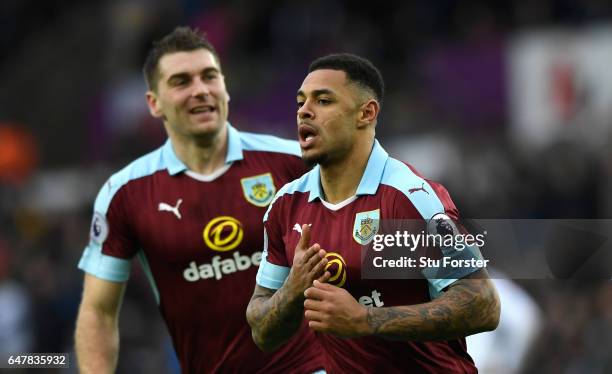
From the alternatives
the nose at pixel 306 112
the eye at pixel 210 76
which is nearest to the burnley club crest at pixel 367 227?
the nose at pixel 306 112

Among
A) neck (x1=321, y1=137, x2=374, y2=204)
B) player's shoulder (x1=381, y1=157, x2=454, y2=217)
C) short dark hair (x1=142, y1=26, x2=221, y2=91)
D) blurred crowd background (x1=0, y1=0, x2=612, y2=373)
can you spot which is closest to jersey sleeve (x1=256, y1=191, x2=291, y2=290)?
neck (x1=321, y1=137, x2=374, y2=204)

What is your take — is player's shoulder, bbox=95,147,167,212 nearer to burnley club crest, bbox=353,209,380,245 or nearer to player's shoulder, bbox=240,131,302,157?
player's shoulder, bbox=240,131,302,157

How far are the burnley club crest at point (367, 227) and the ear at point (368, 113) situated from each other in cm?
44

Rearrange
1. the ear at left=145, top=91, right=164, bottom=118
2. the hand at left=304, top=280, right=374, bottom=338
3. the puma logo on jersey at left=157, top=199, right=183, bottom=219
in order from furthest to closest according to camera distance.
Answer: the ear at left=145, top=91, right=164, bottom=118
the puma logo on jersey at left=157, top=199, right=183, bottom=219
the hand at left=304, top=280, right=374, bottom=338

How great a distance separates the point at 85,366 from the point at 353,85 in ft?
8.66

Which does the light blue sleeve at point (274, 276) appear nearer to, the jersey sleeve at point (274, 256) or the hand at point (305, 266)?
the jersey sleeve at point (274, 256)

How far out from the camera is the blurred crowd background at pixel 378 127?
13.5 meters

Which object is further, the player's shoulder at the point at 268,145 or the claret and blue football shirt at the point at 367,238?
the player's shoulder at the point at 268,145

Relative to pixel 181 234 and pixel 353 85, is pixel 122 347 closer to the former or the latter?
pixel 181 234

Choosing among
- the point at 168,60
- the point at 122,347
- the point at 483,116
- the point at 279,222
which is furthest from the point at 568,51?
the point at 279,222

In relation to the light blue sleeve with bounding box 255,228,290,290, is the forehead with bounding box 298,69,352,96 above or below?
above

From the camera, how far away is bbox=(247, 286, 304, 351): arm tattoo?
6094mm

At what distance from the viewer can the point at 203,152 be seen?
7836mm

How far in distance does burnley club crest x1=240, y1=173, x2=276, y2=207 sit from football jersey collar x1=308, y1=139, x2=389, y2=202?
3.85ft
